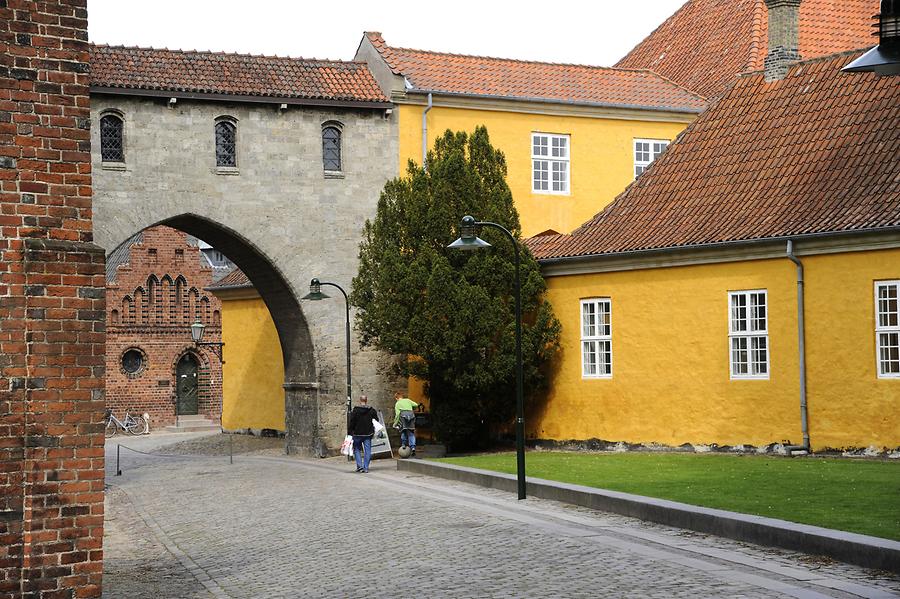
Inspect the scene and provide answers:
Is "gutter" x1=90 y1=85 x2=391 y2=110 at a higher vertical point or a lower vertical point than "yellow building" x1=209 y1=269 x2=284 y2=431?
higher

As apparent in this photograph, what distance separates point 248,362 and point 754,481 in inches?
976

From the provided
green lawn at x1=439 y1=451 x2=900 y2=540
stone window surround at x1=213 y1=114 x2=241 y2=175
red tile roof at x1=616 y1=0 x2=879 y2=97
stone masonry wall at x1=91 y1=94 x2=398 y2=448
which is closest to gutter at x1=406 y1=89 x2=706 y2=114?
stone masonry wall at x1=91 y1=94 x2=398 y2=448

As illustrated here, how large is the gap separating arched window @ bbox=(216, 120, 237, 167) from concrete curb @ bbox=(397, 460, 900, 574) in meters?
12.7

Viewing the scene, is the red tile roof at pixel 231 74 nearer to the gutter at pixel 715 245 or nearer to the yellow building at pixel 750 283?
the yellow building at pixel 750 283

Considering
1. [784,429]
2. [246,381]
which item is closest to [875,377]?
[784,429]

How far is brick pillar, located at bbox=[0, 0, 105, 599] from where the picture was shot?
945 centimetres

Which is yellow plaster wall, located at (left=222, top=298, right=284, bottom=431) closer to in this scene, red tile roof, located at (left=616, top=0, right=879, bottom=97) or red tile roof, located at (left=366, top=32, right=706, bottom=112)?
red tile roof, located at (left=366, top=32, right=706, bottom=112)

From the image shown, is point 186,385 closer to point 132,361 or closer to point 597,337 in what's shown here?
point 132,361

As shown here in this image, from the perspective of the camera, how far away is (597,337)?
28.1 m

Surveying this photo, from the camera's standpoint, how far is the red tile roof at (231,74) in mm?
29203

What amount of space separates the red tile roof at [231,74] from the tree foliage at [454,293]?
132 inches

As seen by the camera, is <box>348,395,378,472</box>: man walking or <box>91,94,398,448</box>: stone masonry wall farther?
<box>91,94,398,448</box>: stone masonry wall

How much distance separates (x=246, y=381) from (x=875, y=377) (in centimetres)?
2326

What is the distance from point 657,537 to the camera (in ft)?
47.0
